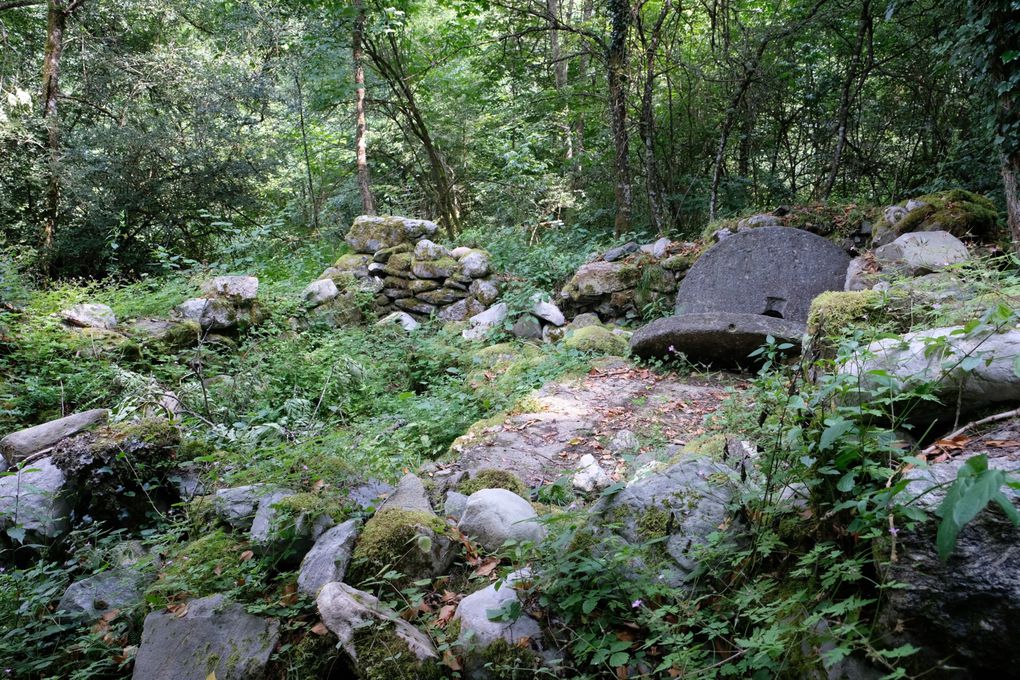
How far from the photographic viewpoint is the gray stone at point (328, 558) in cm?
241

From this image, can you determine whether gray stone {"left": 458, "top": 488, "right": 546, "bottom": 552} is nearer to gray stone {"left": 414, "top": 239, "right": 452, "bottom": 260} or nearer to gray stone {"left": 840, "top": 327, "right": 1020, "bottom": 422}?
gray stone {"left": 840, "top": 327, "right": 1020, "bottom": 422}

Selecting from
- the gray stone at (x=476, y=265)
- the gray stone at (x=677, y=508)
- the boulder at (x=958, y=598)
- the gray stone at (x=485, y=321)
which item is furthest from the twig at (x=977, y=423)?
the gray stone at (x=476, y=265)

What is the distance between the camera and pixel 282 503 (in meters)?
2.71

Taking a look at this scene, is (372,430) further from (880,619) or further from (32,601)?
(880,619)

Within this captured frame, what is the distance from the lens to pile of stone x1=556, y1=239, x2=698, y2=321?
7633 mm

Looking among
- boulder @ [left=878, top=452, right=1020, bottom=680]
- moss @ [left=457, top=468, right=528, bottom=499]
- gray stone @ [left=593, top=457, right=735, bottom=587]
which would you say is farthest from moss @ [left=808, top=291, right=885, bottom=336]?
boulder @ [left=878, top=452, right=1020, bottom=680]

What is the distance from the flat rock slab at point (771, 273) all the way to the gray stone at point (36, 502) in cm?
611

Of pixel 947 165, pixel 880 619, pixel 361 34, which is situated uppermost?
pixel 361 34

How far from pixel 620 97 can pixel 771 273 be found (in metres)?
4.30

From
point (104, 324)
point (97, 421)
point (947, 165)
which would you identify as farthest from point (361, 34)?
point (947, 165)

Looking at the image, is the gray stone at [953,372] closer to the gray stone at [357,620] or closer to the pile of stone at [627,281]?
the gray stone at [357,620]

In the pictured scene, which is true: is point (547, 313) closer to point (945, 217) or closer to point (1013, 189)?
point (945, 217)

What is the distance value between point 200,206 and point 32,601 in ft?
33.0

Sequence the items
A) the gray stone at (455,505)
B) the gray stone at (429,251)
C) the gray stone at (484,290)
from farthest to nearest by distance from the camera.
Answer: the gray stone at (429,251)
the gray stone at (484,290)
the gray stone at (455,505)
